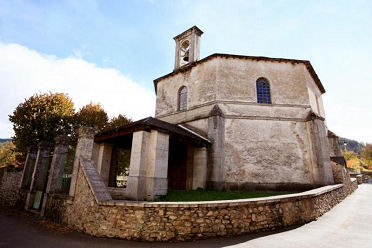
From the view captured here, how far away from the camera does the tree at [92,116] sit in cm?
2197

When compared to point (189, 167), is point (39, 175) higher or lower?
lower

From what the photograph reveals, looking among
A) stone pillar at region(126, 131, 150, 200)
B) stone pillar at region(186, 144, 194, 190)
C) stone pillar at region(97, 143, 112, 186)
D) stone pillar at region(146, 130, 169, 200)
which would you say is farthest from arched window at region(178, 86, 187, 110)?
stone pillar at region(126, 131, 150, 200)

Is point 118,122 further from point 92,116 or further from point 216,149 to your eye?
point 216,149

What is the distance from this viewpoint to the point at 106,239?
18.5 ft

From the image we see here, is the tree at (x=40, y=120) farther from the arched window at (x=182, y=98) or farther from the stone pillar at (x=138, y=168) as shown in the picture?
the stone pillar at (x=138, y=168)

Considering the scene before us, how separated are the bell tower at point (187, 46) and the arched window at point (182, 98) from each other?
248cm

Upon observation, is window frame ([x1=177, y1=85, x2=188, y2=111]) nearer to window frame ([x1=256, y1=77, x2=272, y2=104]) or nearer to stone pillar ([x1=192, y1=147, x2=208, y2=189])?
stone pillar ([x1=192, y1=147, x2=208, y2=189])

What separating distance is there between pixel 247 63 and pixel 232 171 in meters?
7.72

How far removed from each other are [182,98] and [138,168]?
8136 millimetres

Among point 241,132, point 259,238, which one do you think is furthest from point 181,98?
point 259,238

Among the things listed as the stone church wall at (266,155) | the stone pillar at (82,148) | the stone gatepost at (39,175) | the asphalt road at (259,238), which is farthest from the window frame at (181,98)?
the asphalt road at (259,238)

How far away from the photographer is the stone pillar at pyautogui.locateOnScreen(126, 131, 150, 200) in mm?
7947

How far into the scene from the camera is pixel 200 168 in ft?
36.0

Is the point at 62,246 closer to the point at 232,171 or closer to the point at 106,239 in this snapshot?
the point at 106,239
